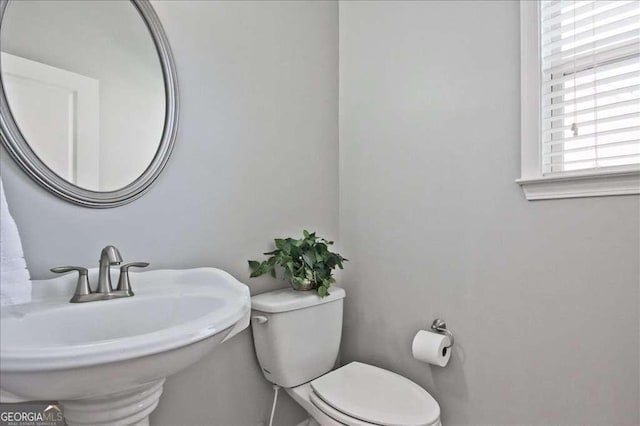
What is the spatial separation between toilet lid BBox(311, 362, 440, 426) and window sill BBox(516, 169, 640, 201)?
31.8 inches

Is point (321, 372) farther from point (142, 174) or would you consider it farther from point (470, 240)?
point (142, 174)

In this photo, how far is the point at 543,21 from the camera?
1.25 metres

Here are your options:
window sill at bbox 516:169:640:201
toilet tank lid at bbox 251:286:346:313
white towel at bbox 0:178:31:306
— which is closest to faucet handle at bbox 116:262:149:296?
white towel at bbox 0:178:31:306

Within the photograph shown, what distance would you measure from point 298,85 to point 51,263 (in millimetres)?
1178

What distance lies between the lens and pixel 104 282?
95 cm

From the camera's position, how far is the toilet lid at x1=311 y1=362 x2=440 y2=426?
113 centimetres

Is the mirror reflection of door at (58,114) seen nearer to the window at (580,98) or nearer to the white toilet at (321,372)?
the white toilet at (321,372)

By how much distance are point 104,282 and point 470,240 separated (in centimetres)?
125


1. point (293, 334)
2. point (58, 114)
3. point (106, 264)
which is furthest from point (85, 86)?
point (293, 334)

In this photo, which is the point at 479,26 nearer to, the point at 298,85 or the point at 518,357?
the point at 298,85

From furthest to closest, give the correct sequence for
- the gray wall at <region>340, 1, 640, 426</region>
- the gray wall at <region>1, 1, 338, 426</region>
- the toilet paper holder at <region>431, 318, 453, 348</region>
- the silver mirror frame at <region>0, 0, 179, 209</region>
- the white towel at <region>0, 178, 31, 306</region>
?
the toilet paper holder at <region>431, 318, 453, 348</region>, the gray wall at <region>340, 1, 640, 426</region>, the gray wall at <region>1, 1, 338, 426</region>, the silver mirror frame at <region>0, 0, 179, 209</region>, the white towel at <region>0, 178, 31, 306</region>

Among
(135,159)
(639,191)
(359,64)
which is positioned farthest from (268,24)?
(639,191)

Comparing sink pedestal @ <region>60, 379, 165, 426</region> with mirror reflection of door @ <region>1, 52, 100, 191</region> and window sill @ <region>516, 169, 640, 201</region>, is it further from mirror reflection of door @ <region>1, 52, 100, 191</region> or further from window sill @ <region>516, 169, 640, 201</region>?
window sill @ <region>516, 169, 640, 201</region>

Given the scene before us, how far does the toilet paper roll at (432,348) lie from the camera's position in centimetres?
136
